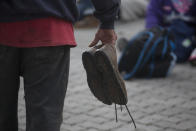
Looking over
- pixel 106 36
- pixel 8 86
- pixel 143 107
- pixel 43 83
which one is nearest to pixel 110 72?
pixel 106 36

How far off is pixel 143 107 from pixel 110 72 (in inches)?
81.6

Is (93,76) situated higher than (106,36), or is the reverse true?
(106,36)

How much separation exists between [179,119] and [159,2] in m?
2.72

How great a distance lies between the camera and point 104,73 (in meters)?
2.30

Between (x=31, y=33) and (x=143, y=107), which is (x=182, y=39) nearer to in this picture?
(x=143, y=107)

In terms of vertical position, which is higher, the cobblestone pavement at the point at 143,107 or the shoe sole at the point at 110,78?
the shoe sole at the point at 110,78

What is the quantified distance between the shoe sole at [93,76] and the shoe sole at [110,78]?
0.13ft

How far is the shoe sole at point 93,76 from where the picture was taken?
2283mm

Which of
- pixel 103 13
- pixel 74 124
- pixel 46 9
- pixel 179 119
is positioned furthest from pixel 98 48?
pixel 179 119

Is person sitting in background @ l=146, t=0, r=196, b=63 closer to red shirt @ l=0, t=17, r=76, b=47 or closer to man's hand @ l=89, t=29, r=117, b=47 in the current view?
man's hand @ l=89, t=29, r=117, b=47

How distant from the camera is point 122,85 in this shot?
2371 mm

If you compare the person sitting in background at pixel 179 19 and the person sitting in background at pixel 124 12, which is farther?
the person sitting in background at pixel 124 12

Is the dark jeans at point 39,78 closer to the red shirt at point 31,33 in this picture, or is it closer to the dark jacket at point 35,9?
the red shirt at point 31,33

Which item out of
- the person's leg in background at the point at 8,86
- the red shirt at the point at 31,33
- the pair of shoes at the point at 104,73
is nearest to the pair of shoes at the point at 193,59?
the pair of shoes at the point at 104,73
